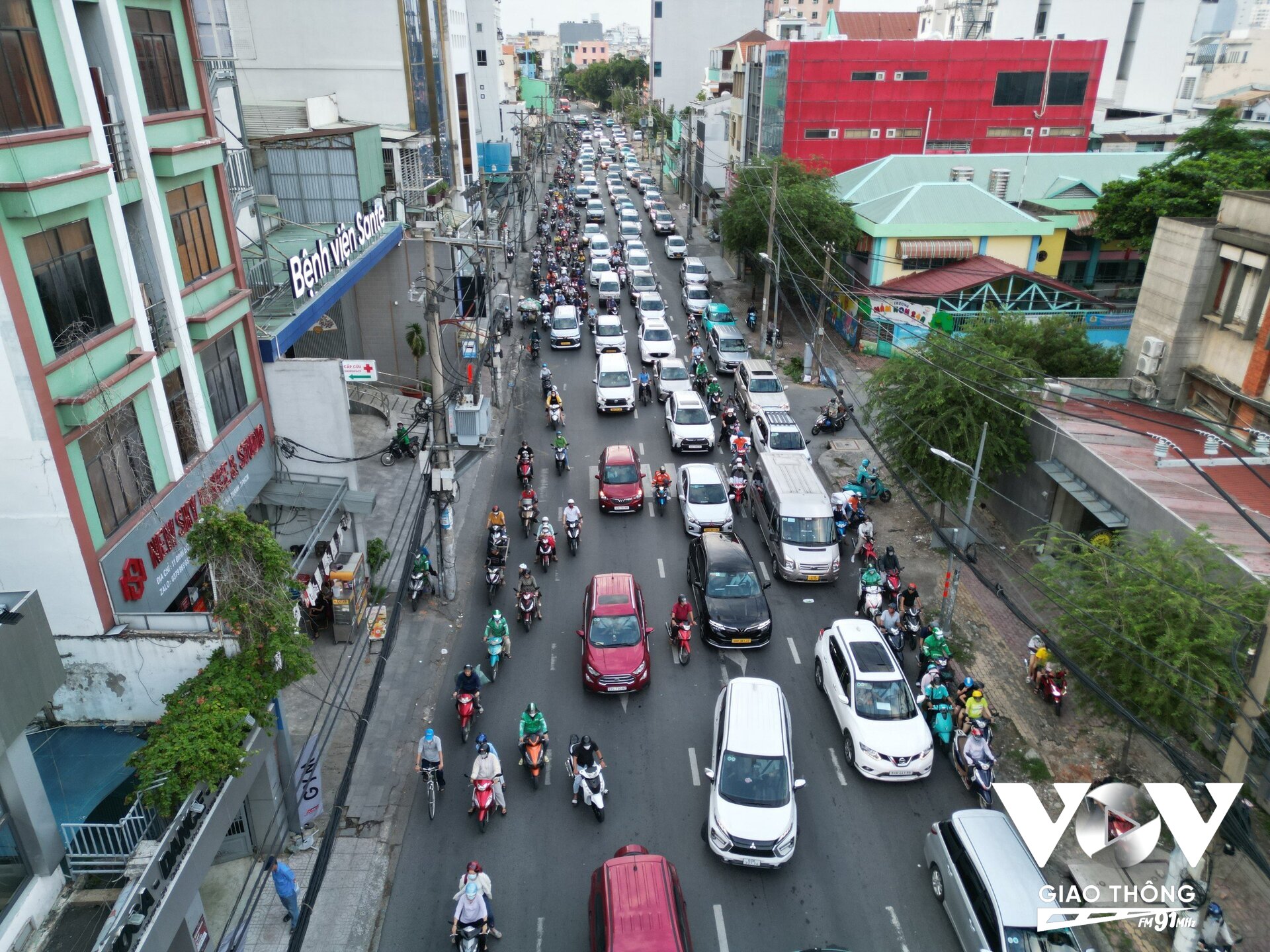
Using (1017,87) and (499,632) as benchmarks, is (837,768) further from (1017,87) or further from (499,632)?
(1017,87)

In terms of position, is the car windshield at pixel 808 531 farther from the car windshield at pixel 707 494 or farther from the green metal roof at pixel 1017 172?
the green metal roof at pixel 1017 172

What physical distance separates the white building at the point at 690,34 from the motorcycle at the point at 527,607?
9703 centimetres

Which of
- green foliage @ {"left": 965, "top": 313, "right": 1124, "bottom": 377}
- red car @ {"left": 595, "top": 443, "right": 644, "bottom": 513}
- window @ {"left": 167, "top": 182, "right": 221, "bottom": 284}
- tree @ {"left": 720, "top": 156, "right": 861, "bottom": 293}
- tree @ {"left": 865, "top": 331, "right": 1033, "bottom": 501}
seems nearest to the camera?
window @ {"left": 167, "top": 182, "right": 221, "bottom": 284}

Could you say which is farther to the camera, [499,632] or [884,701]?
[499,632]

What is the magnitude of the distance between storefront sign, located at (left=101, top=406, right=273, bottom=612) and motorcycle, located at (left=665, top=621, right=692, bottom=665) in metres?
9.49

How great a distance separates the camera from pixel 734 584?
19.4 metres

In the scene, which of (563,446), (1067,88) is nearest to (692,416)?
(563,446)

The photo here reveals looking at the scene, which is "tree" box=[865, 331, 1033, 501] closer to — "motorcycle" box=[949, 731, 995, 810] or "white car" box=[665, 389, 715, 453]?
"white car" box=[665, 389, 715, 453]

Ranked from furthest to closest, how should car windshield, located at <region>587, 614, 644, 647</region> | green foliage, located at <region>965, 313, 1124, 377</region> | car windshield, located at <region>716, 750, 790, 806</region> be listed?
green foliage, located at <region>965, 313, 1124, 377</region> → car windshield, located at <region>587, 614, 644, 647</region> → car windshield, located at <region>716, 750, 790, 806</region>

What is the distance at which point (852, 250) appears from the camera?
134 ft

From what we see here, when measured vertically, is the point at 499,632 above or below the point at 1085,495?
below

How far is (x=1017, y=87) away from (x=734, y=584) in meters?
49.8

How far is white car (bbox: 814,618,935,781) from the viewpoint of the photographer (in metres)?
15.1

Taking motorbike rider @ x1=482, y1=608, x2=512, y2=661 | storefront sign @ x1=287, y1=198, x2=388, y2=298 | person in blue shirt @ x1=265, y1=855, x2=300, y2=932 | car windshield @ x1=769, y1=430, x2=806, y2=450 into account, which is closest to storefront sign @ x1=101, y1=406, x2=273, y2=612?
storefront sign @ x1=287, y1=198, x2=388, y2=298
